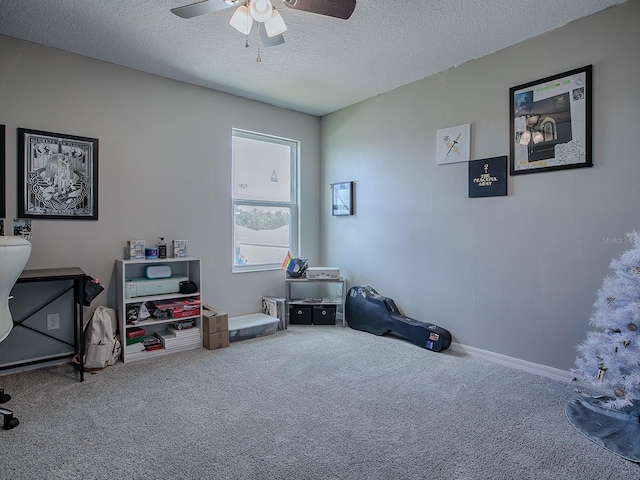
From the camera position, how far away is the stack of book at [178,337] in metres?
3.19

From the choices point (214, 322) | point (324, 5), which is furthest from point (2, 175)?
point (324, 5)

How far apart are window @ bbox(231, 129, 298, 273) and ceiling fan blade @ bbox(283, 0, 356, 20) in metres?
2.28

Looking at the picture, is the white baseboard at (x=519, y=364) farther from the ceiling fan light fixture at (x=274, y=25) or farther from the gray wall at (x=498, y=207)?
the ceiling fan light fixture at (x=274, y=25)

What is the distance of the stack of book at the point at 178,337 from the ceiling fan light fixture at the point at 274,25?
2526 mm

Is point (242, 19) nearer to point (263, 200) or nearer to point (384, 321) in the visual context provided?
point (263, 200)

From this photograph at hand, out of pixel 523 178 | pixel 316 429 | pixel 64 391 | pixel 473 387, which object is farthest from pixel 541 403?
pixel 64 391

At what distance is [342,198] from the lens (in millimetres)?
4387

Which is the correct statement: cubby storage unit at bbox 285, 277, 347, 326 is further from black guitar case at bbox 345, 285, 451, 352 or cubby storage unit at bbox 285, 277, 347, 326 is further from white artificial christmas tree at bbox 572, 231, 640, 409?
white artificial christmas tree at bbox 572, 231, 640, 409

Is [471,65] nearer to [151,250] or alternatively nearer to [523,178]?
[523,178]

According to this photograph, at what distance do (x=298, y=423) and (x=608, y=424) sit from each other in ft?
5.62

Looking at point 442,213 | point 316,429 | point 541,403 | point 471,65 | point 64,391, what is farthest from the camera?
point 442,213

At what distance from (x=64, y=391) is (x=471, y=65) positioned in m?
4.01

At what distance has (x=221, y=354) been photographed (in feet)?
10.4

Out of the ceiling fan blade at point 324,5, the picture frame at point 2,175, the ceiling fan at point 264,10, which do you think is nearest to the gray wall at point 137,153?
the picture frame at point 2,175
